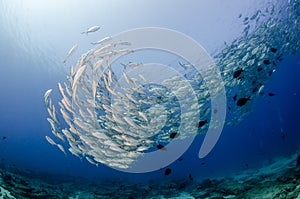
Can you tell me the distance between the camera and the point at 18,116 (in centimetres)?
3122

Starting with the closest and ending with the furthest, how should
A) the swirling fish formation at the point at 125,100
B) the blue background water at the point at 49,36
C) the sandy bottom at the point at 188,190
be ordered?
1. the swirling fish formation at the point at 125,100
2. the sandy bottom at the point at 188,190
3. the blue background water at the point at 49,36

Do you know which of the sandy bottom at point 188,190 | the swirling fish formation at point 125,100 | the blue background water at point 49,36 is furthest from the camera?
the blue background water at point 49,36

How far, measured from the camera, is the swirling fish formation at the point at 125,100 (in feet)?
25.7

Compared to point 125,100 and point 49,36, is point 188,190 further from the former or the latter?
point 49,36

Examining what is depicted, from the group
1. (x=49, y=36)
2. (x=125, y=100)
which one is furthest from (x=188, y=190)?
(x=49, y=36)

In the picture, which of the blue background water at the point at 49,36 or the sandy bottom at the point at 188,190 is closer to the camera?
the sandy bottom at the point at 188,190

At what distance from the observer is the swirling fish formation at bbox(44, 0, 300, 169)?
7.82 meters

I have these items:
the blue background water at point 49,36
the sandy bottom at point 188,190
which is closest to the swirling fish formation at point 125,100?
the sandy bottom at point 188,190

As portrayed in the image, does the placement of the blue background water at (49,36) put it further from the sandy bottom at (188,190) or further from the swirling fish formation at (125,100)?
the swirling fish formation at (125,100)

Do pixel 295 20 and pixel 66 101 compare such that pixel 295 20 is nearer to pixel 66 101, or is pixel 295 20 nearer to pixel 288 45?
pixel 288 45

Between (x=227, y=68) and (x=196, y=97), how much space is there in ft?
9.74

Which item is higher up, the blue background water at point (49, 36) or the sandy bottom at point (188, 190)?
the blue background water at point (49, 36)

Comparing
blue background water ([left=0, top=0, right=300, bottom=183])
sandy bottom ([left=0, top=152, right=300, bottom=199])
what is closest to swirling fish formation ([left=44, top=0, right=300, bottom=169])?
sandy bottom ([left=0, top=152, right=300, bottom=199])

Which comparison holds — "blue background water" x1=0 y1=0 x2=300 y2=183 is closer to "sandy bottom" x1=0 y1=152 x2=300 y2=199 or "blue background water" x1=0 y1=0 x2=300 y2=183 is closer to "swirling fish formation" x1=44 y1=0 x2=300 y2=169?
"sandy bottom" x1=0 y1=152 x2=300 y2=199
